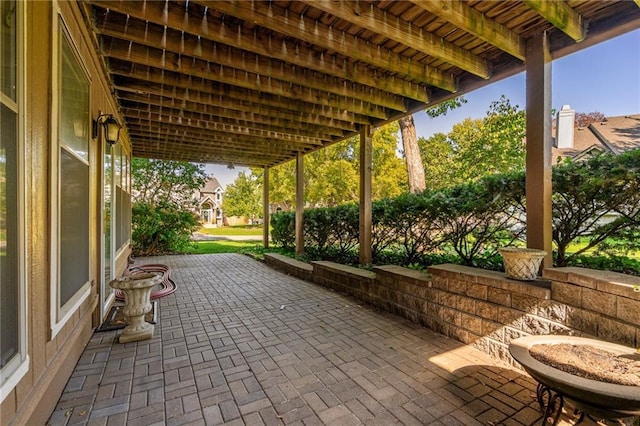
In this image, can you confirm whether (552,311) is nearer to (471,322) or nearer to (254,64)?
(471,322)

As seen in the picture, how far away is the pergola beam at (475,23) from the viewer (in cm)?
236

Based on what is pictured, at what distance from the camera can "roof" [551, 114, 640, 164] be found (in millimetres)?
9719

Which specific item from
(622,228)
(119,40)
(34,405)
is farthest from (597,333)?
(119,40)

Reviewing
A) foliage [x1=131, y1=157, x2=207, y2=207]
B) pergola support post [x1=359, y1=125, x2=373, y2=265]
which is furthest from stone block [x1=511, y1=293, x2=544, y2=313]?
foliage [x1=131, y1=157, x2=207, y2=207]

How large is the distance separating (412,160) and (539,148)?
17.7 feet

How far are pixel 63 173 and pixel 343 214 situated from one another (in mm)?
4992

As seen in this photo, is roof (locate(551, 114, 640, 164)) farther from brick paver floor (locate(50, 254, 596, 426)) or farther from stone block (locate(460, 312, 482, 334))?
brick paver floor (locate(50, 254, 596, 426))

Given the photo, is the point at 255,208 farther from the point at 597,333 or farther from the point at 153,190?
the point at 597,333

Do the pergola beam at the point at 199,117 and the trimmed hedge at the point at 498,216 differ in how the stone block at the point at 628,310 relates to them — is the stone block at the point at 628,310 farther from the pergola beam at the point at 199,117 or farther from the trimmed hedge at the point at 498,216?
the pergola beam at the point at 199,117

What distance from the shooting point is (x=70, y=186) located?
7.72ft

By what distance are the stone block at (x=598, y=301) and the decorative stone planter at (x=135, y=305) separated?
151 inches

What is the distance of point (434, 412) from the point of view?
6.23 ft

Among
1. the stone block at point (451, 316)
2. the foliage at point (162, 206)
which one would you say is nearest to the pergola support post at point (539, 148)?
the stone block at point (451, 316)

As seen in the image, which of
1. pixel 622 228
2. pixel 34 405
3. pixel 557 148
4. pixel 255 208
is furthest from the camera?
pixel 255 208
